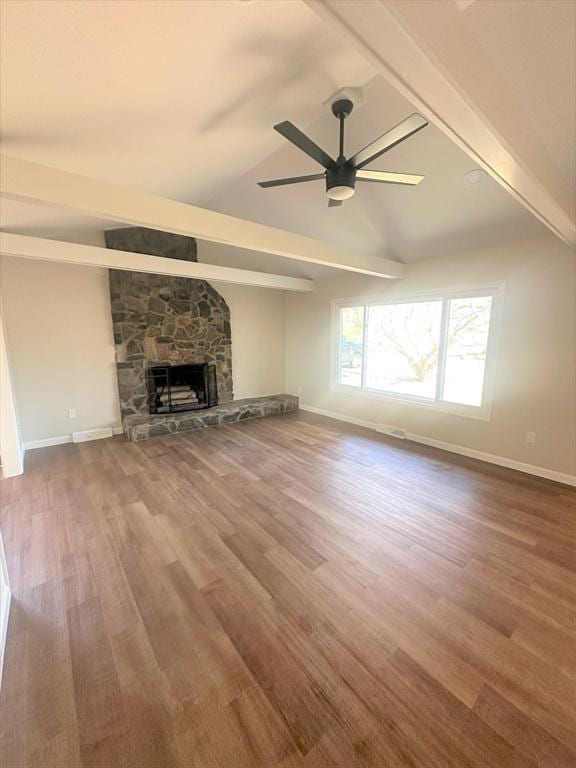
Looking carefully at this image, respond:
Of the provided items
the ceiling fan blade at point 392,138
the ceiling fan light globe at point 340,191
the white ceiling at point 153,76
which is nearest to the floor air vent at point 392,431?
the ceiling fan light globe at point 340,191

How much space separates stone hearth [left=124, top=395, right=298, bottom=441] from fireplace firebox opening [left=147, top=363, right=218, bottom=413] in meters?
0.24

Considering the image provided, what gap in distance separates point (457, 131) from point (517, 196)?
101 cm

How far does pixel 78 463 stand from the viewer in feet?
11.9

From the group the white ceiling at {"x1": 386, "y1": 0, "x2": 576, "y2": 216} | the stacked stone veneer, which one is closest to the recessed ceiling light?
the white ceiling at {"x1": 386, "y1": 0, "x2": 576, "y2": 216}

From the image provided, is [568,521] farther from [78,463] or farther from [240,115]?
[78,463]

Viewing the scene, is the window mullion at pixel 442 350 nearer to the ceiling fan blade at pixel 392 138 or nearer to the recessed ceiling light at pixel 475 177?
the recessed ceiling light at pixel 475 177

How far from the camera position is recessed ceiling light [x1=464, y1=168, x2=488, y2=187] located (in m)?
2.54

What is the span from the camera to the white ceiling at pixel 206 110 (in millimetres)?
1153

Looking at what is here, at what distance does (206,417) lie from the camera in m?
4.97

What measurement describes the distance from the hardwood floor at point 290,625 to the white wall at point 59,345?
155 cm

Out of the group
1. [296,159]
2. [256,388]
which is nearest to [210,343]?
[256,388]

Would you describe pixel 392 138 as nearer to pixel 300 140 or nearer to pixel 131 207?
pixel 300 140

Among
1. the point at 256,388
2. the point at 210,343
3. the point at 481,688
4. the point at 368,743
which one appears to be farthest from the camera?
the point at 256,388

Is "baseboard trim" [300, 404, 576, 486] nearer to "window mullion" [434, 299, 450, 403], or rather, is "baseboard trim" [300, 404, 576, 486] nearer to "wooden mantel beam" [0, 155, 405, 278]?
"window mullion" [434, 299, 450, 403]
